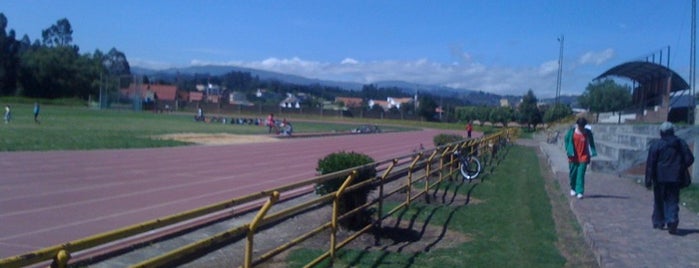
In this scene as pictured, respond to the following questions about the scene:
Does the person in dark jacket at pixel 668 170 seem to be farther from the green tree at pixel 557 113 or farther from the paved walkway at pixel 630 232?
the green tree at pixel 557 113

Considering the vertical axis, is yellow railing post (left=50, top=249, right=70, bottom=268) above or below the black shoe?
above

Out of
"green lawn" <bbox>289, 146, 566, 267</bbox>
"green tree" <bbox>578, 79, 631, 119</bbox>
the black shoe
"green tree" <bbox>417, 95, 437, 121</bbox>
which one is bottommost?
"green lawn" <bbox>289, 146, 566, 267</bbox>

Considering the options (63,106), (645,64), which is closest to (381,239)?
(645,64)

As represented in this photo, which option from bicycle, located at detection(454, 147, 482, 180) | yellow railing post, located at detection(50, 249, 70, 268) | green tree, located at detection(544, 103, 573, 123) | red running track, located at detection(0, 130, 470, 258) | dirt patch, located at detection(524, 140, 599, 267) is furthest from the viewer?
green tree, located at detection(544, 103, 573, 123)

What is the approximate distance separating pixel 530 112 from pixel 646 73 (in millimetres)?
49463

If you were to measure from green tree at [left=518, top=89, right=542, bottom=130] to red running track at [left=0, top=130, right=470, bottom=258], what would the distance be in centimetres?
7107

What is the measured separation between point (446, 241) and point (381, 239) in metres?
0.86

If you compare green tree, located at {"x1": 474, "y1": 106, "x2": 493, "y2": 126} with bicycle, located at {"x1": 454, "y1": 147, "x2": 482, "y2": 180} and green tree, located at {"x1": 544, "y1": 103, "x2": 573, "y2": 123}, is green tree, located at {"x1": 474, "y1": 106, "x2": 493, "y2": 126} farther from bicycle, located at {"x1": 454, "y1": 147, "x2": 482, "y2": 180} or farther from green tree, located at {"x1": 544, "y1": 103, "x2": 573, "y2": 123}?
bicycle, located at {"x1": 454, "y1": 147, "x2": 482, "y2": 180}

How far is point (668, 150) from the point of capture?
34.5ft

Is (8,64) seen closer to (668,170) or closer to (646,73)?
(646,73)

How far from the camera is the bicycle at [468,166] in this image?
19.8 m

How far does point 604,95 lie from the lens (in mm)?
99438

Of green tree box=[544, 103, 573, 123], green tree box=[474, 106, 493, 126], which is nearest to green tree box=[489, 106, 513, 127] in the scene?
green tree box=[474, 106, 493, 126]

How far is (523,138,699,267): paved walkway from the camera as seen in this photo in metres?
8.89
